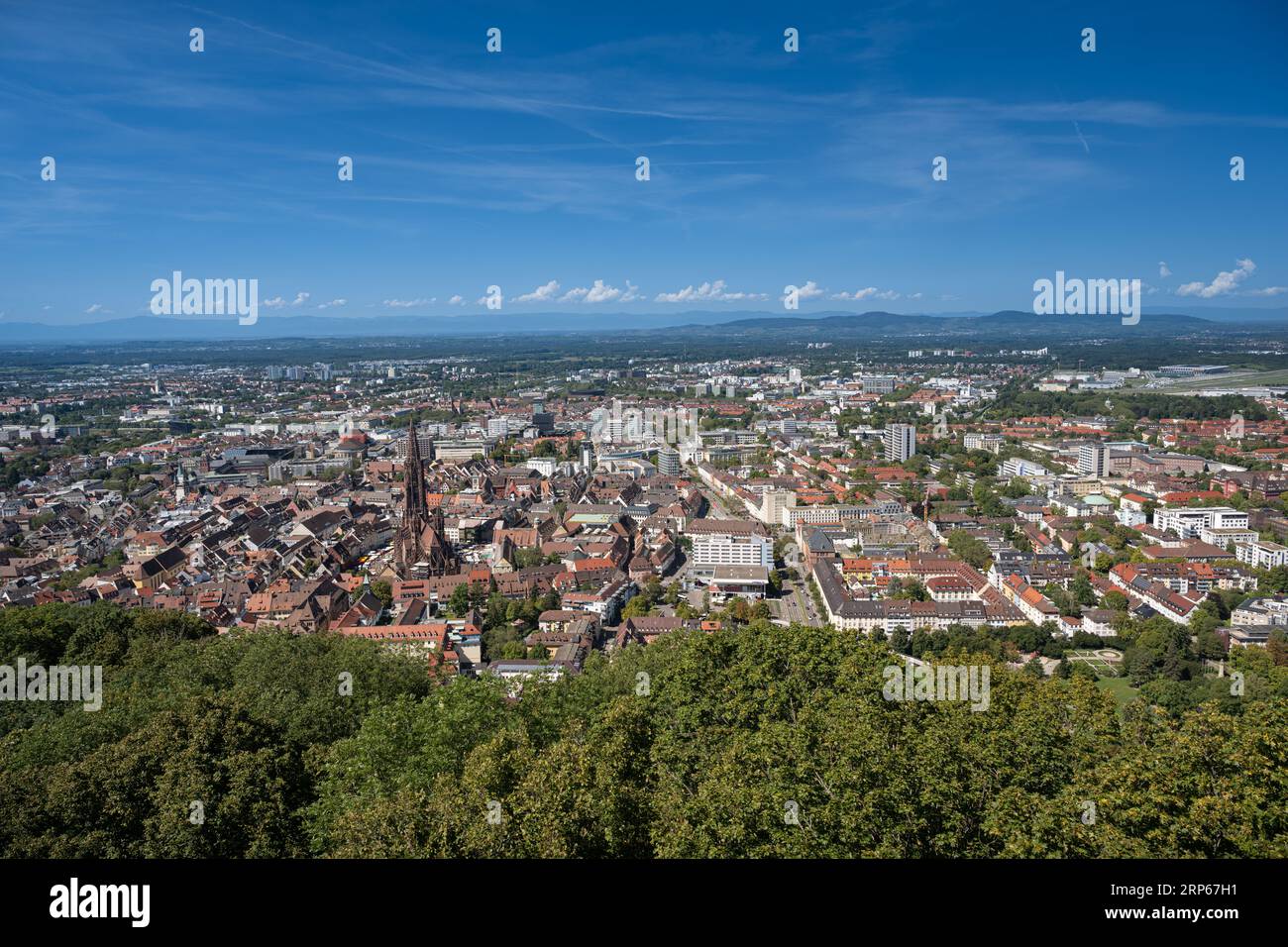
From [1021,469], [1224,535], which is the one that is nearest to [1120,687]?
[1224,535]

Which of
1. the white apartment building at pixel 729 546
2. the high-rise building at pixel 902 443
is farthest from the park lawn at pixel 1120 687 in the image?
the high-rise building at pixel 902 443

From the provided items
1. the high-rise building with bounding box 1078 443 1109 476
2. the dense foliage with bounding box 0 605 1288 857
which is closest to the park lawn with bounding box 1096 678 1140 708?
the dense foliage with bounding box 0 605 1288 857

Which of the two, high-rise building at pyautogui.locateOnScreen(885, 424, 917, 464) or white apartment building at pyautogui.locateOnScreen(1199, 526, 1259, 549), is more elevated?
high-rise building at pyautogui.locateOnScreen(885, 424, 917, 464)

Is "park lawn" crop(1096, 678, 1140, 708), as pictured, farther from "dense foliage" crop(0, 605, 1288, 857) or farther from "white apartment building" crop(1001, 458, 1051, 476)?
"white apartment building" crop(1001, 458, 1051, 476)

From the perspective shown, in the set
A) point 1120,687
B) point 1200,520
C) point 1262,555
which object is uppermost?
point 1200,520

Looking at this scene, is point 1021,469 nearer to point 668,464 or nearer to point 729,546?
point 668,464

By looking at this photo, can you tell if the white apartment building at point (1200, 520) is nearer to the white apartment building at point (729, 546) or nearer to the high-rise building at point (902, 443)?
the white apartment building at point (729, 546)
